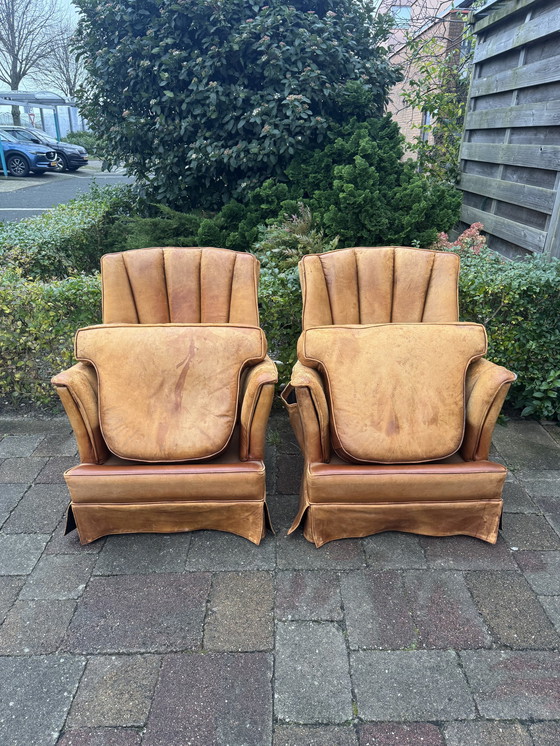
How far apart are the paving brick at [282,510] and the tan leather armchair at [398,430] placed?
0.13 metres

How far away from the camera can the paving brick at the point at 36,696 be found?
1.39m

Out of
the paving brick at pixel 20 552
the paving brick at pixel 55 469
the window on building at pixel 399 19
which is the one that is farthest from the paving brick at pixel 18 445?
the window on building at pixel 399 19

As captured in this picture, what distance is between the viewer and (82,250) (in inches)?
173

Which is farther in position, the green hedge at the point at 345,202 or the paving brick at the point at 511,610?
the green hedge at the point at 345,202

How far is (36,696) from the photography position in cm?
149

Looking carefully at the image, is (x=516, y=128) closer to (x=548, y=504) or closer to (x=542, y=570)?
(x=548, y=504)

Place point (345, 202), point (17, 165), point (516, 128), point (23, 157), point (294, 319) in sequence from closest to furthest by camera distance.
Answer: point (294, 319) < point (345, 202) < point (516, 128) < point (23, 157) < point (17, 165)

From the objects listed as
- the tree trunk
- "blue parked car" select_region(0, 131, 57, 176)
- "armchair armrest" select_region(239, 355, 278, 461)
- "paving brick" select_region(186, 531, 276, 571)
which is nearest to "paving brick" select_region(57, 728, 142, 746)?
"paving brick" select_region(186, 531, 276, 571)

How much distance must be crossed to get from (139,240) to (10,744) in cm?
355

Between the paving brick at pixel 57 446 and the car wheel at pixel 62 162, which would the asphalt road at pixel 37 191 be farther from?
the paving brick at pixel 57 446

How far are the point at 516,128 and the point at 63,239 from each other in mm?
3650

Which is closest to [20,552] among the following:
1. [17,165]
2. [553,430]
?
[553,430]

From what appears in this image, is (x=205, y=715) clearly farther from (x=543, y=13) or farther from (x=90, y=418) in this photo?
(x=543, y=13)

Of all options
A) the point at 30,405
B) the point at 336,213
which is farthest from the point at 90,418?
the point at 336,213
